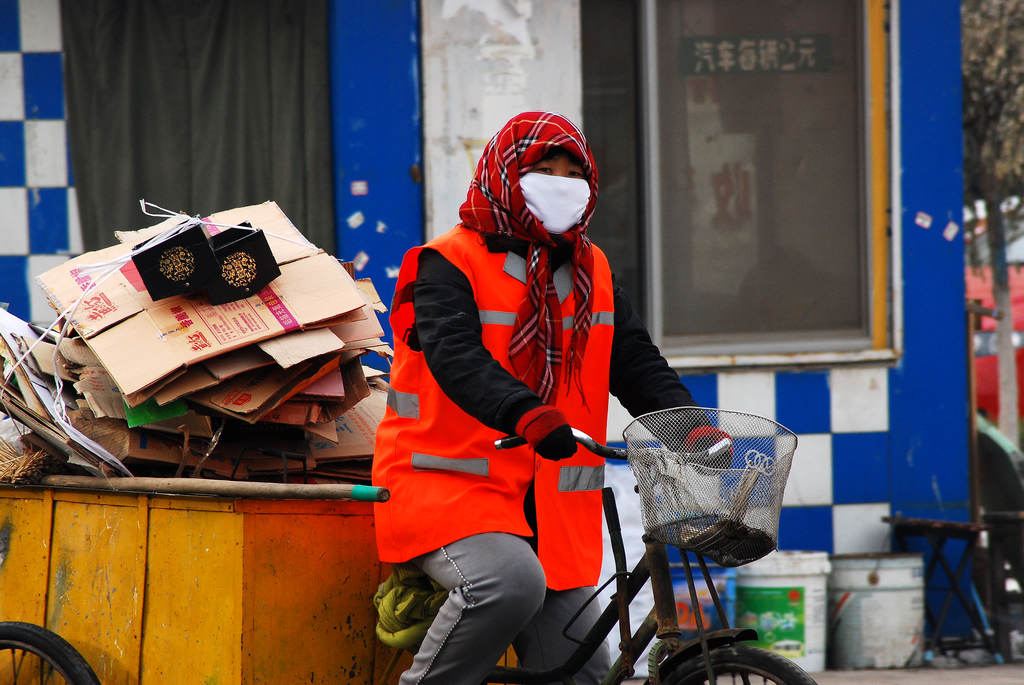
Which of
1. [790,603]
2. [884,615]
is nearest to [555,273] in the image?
[790,603]

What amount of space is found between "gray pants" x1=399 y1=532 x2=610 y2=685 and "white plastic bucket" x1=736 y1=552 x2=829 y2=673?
251 centimetres

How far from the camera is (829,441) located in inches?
218

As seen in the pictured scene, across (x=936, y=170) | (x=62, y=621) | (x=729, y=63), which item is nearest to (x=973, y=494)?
(x=936, y=170)

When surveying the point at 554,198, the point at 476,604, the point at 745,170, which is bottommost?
the point at 476,604

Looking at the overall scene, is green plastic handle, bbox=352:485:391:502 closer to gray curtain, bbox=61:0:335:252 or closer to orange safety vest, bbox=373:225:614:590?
orange safety vest, bbox=373:225:614:590

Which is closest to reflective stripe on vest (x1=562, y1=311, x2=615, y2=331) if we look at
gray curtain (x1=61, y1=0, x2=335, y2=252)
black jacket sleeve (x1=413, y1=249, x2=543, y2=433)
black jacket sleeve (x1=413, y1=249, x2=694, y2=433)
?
black jacket sleeve (x1=413, y1=249, x2=694, y2=433)

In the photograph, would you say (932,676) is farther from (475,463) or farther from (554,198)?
(554,198)

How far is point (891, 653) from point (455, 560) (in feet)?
10.4

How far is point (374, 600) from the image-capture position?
2.93 metres

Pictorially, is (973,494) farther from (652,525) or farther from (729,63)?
(652,525)

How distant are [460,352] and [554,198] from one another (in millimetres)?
452

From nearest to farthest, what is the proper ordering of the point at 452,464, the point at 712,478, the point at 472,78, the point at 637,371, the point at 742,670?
the point at 712,478, the point at 742,670, the point at 452,464, the point at 637,371, the point at 472,78

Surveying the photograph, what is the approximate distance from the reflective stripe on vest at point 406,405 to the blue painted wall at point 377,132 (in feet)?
8.87

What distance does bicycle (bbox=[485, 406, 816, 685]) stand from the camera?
2283 millimetres
